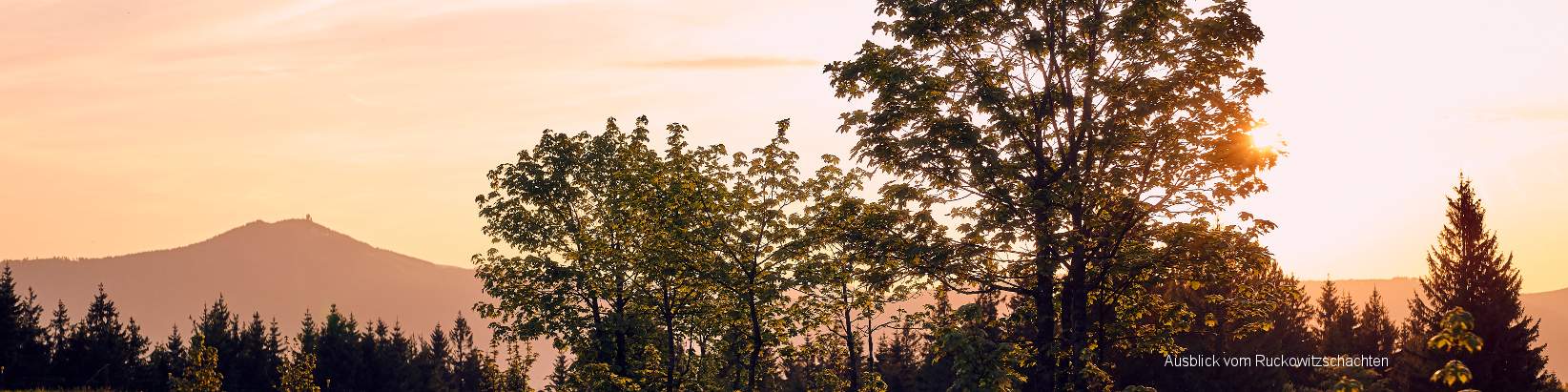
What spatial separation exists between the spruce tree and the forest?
0.32ft

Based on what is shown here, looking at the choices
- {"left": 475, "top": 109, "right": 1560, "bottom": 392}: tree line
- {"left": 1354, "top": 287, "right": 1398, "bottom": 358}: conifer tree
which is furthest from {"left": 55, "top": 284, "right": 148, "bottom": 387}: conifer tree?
{"left": 1354, "top": 287, "right": 1398, "bottom": 358}: conifer tree

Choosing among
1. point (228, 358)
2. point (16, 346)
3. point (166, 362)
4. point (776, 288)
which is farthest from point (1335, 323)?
point (228, 358)

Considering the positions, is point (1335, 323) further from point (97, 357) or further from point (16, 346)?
point (97, 357)

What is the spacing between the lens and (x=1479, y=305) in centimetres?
3566

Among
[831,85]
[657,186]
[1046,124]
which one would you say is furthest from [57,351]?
[1046,124]

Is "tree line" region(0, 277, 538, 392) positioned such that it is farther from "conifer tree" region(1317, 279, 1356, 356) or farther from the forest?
"conifer tree" region(1317, 279, 1356, 356)

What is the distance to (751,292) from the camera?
2534 cm

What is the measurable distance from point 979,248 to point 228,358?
7395 centimetres

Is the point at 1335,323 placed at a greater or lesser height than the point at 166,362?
greater

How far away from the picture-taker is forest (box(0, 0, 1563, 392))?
1598 centimetres

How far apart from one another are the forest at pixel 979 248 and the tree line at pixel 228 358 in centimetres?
190

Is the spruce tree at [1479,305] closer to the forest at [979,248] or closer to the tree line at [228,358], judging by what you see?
the forest at [979,248]

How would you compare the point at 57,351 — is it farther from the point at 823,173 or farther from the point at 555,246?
the point at 823,173

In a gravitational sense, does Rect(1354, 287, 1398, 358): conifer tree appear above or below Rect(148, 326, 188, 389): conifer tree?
above
